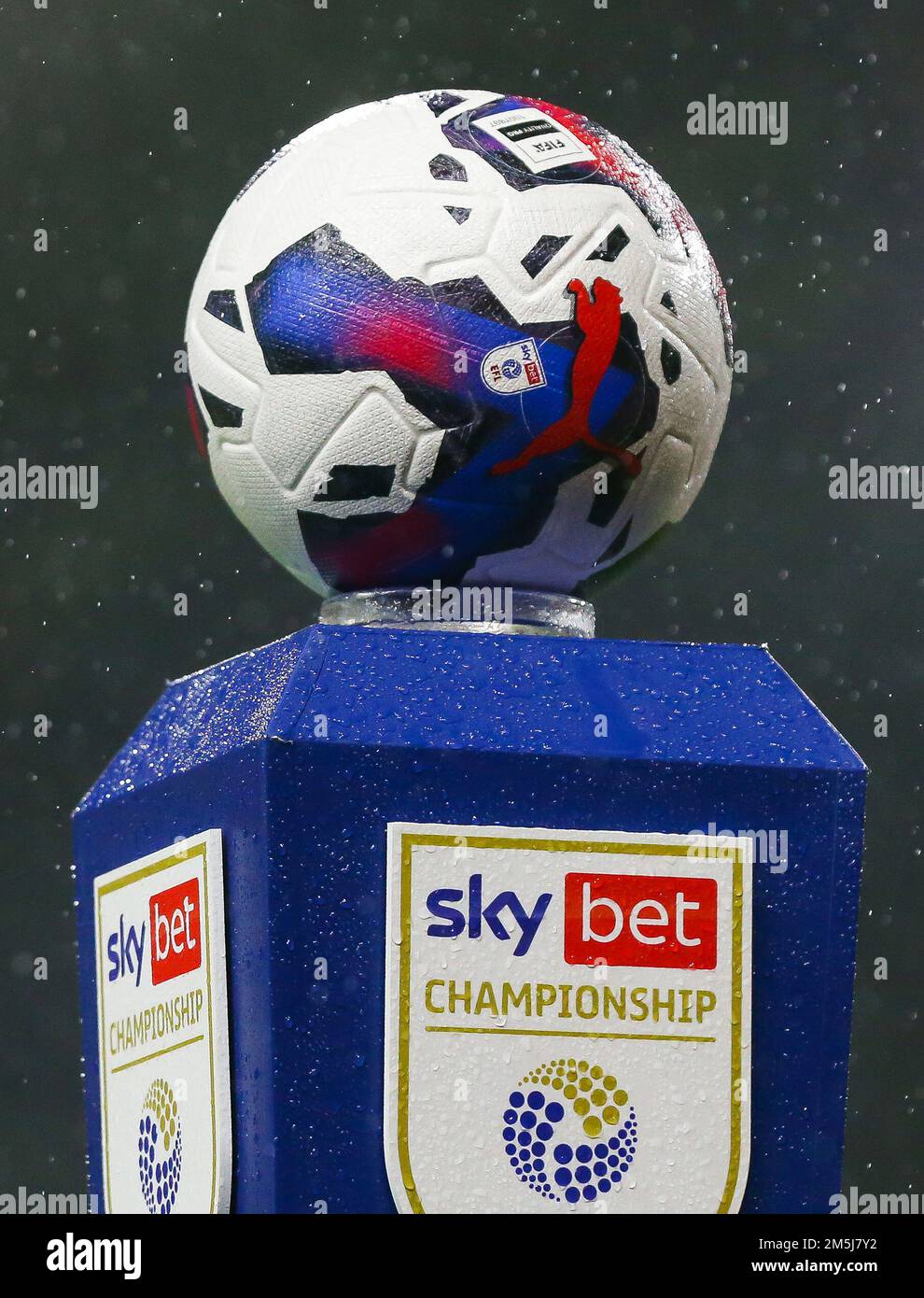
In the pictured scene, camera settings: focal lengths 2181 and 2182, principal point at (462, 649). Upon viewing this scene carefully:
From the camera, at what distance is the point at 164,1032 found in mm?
2848

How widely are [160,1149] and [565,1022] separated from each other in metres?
0.61

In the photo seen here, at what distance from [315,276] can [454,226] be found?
0.19 meters

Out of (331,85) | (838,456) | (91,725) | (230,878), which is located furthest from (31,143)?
(230,878)

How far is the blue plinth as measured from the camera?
259cm

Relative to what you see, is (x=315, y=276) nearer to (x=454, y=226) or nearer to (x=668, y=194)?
(x=454, y=226)

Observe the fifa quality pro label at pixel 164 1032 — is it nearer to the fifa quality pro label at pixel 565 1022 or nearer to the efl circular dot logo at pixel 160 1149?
the efl circular dot logo at pixel 160 1149

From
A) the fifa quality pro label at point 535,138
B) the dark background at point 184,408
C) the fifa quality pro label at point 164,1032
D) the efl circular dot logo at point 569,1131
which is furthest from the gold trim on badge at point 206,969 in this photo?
the dark background at point 184,408

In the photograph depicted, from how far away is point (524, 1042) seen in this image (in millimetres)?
2617

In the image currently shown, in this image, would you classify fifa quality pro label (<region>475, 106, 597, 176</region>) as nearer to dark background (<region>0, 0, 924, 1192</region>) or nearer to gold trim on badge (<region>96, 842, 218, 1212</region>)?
gold trim on badge (<region>96, 842, 218, 1212</region>)

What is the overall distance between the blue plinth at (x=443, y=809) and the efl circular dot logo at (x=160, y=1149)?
16 centimetres

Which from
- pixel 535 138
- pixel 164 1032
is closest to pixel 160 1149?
pixel 164 1032

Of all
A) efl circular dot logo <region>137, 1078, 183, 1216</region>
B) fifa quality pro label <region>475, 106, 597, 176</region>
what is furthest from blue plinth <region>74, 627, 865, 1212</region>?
fifa quality pro label <region>475, 106, 597, 176</region>

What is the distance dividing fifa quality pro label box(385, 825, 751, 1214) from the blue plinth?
4 centimetres

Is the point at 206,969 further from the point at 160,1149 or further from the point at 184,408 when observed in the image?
the point at 184,408
